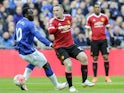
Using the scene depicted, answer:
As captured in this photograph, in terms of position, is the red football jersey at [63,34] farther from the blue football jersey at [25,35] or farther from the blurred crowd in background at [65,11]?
the blurred crowd in background at [65,11]

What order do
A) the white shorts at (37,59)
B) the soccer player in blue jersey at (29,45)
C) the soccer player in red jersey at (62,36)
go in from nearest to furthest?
the soccer player in red jersey at (62,36)
the soccer player in blue jersey at (29,45)
the white shorts at (37,59)

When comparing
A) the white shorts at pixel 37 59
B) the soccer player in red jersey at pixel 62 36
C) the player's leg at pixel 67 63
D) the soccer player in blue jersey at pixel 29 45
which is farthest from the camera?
the white shorts at pixel 37 59

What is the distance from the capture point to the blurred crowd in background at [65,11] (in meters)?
23.9

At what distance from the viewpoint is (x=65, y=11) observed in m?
25.1

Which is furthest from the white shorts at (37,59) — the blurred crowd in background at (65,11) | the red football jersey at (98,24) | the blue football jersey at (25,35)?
the blurred crowd in background at (65,11)

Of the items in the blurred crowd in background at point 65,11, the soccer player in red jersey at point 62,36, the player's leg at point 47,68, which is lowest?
the blurred crowd in background at point 65,11

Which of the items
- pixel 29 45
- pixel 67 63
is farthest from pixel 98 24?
pixel 67 63

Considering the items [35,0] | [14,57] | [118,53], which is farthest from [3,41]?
[118,53]

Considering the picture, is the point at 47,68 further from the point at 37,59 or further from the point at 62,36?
the point at 62,36

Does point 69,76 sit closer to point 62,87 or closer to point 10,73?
point 62,87

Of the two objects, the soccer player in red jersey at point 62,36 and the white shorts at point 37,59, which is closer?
the soccer player in red jersey at point 62,36

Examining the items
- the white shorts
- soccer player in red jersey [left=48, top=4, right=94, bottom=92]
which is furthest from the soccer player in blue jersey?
soccer player in red jersey [left=48, top=4, right=94, bottom=92]

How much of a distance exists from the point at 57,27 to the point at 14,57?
297 inches

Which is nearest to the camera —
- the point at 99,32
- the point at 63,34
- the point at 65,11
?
the point at 63,34
